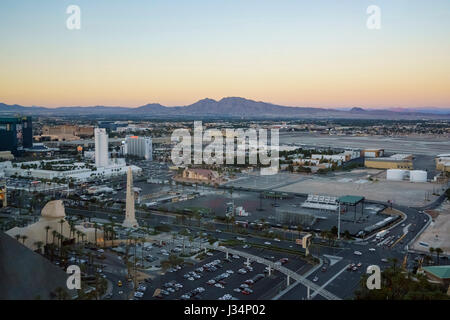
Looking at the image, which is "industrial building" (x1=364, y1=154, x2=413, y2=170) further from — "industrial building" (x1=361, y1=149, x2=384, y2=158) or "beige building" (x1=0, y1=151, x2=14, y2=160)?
"beige building" (x1=0, y1=151, x2=14, y2=160)

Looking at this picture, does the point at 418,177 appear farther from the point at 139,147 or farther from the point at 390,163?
the point at 139,147

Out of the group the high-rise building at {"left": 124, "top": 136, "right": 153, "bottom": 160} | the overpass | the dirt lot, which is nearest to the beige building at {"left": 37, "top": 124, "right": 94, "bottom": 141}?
the high-rise building at {"left": 124, "top": 136, "right": 153, "bottom": 160}

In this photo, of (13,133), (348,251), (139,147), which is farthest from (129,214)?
(13,133)

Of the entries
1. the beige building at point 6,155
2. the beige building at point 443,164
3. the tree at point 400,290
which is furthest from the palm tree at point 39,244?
the beige building at point 443,164

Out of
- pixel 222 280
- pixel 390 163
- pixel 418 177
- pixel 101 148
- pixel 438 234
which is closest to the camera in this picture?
pixel 222 280

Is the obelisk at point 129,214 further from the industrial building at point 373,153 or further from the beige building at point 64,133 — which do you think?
the beige building at point 64,133

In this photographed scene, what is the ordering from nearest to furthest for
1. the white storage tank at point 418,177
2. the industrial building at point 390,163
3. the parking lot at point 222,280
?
the parking lot at point 222,280
the white storage tank at point 418,177
the industrial building at point 390,163
